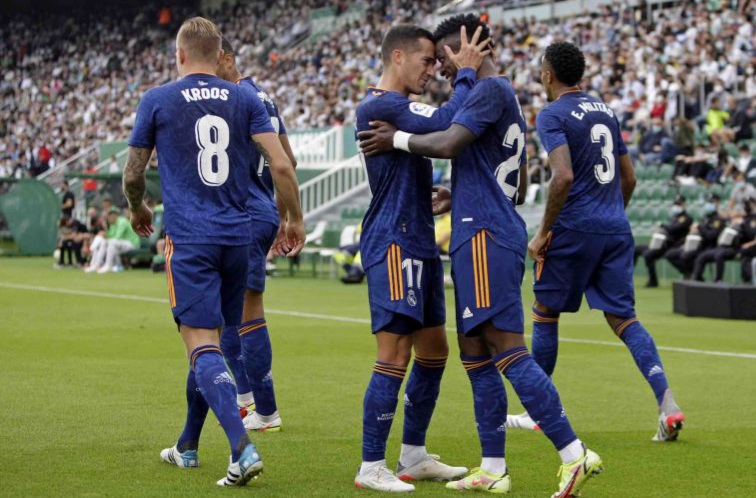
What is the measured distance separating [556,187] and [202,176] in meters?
2.20

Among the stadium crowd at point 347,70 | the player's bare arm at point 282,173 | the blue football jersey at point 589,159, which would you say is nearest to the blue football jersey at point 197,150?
the player's bare arm at point 282,173

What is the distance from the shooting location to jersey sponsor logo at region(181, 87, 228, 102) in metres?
6.24

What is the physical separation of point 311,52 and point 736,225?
28.3m

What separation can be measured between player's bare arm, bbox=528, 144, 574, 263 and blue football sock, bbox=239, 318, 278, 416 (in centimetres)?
173

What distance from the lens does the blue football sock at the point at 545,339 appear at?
26.0 ft

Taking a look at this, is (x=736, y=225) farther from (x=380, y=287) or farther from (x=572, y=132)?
(x=380, y=287)

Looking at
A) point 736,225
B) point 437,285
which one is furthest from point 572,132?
point 736,225

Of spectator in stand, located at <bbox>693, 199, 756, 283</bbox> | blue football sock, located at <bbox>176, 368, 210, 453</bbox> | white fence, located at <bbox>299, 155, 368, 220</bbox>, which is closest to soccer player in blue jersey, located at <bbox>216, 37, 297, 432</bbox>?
blue football sock, located at <bbox>176, 368, 210, 453</bbox>

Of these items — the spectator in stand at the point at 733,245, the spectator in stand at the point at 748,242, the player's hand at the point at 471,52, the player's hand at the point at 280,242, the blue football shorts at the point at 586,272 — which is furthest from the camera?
the spectator in stand at the point at 733,245

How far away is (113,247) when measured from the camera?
88.7 feet

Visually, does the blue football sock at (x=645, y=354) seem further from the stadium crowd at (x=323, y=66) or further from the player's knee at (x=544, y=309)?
Result: the stadium crowd at (x=323, y=66)

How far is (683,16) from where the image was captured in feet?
104

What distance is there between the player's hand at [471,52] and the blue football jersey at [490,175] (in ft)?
0.42

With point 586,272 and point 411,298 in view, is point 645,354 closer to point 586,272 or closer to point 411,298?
point 586,272
